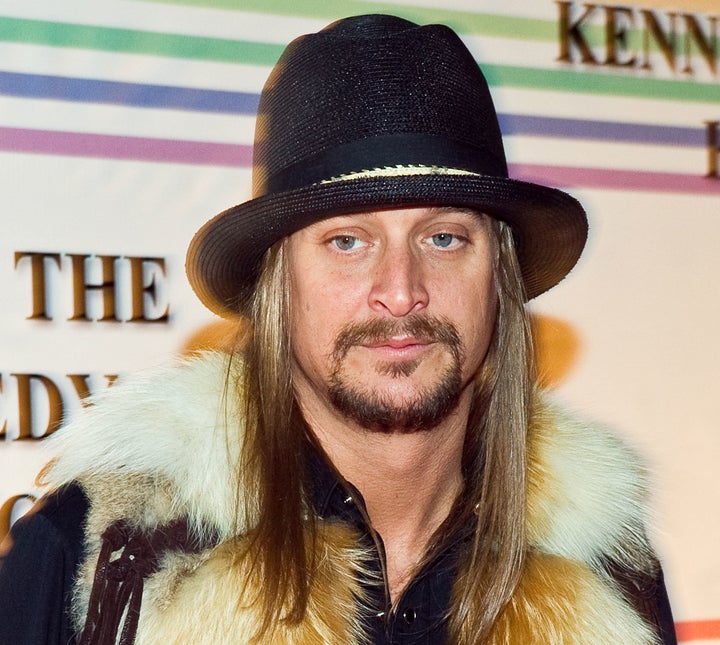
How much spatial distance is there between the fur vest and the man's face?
0.18 metres

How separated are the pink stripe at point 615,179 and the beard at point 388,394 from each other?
1.05m

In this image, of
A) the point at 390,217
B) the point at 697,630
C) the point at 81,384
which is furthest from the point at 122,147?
the point at 697,630

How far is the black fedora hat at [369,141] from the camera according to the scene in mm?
1548

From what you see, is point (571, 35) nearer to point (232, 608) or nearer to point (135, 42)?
point (135, 42)

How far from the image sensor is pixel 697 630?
8.71 ft

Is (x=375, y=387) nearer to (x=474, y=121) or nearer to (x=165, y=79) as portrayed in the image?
(x=474, y=121)

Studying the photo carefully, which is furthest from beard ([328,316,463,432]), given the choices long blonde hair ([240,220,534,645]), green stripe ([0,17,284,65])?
green stripe ([0,17,284,65])

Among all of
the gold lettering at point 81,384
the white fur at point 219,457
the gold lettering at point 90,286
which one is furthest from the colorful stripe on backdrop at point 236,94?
the white fur at point 219,457

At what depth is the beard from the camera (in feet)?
5.24

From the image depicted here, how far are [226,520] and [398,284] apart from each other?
17.1 inches

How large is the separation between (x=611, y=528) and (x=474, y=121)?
74cm

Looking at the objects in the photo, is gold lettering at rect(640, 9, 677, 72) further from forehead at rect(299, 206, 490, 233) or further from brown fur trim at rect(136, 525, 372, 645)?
brown fur trim at rect(136, 525, 372, 645)

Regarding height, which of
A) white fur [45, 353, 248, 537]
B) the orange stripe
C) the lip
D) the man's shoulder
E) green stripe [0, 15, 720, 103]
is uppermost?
green stripe [0, 15, 720, 103]

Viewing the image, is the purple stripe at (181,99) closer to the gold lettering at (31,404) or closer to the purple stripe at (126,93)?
the purple stripe at (126,93)
